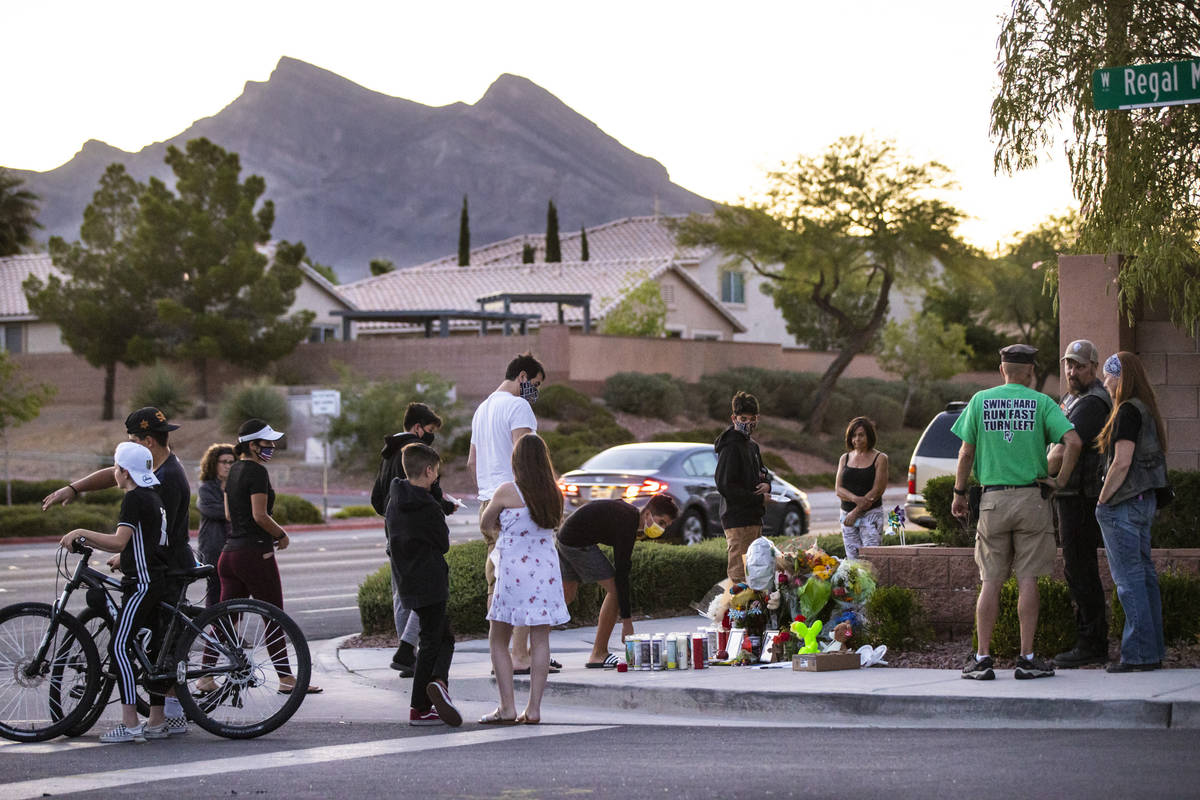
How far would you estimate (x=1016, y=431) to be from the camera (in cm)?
925

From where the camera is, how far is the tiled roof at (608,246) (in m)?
77.7

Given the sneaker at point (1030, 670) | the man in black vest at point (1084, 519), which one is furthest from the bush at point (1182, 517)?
the sneaker at point (1030, 670)

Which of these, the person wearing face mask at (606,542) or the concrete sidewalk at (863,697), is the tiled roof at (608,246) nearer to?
the person wearing face mask at (606,542)

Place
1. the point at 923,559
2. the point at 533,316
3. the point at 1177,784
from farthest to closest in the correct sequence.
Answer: the point at 533,316, the point at 923,559, the point at 1177,784

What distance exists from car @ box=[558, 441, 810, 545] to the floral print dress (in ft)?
36.2

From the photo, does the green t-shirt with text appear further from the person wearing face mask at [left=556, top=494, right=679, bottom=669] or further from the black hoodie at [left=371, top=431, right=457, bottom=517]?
the black hoodie at [left=371, top=431, right=457, bottom=517]

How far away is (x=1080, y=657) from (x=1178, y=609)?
81cm

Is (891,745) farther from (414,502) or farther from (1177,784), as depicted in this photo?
(414,502)

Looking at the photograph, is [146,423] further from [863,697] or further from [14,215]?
[14,215]

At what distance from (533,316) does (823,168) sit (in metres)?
12.0

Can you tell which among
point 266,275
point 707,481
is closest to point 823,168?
point 266,275

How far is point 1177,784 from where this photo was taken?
21.7 feet

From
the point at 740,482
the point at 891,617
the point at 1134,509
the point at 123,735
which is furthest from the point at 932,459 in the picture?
the point at 123,735

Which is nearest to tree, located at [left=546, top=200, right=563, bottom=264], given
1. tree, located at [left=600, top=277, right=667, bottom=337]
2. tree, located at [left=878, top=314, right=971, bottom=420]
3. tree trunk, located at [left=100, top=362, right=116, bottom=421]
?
tree, located at [left=878, top=314, right=971, bottom=420]
